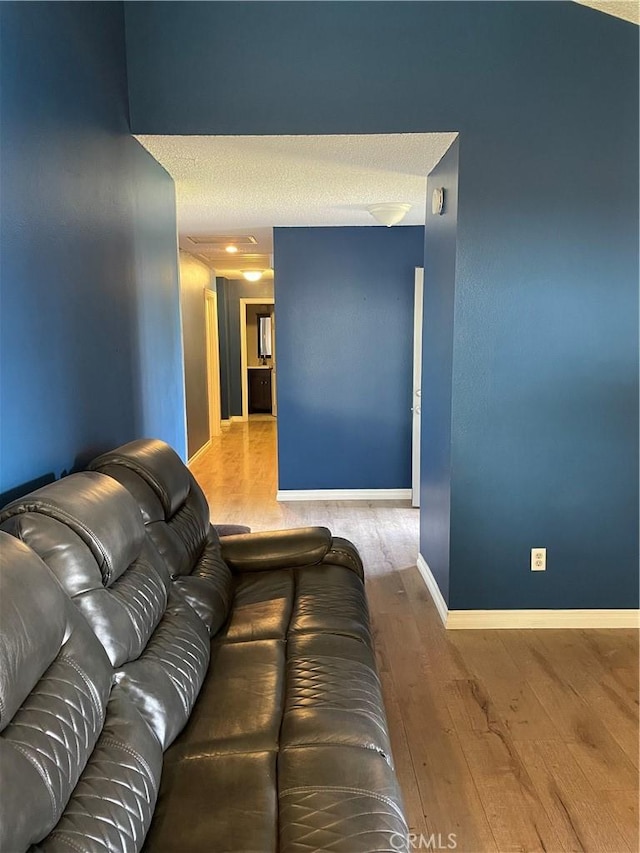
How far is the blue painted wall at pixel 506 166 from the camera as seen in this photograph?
8.88 ft

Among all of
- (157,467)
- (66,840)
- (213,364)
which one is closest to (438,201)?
(157,467)

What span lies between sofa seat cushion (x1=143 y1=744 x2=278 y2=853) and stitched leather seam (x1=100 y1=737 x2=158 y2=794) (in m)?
0.06

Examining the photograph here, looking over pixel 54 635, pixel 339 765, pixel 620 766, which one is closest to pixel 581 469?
pixel 620 766

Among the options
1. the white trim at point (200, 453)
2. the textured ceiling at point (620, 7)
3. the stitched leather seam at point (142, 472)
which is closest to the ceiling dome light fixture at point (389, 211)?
the textured ceiling at point (620, 7)

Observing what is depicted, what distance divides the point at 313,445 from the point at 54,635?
14.2 ft

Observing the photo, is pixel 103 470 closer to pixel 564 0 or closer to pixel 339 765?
pixel 339 765

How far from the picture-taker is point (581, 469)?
296 cm

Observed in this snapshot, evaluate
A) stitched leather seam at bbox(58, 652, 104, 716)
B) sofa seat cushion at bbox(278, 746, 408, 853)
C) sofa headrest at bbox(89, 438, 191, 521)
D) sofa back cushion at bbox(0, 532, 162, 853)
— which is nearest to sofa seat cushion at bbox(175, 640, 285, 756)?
sofa seat cushion at bbox(278, 746, 408, 853)

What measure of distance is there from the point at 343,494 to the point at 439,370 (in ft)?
8.08

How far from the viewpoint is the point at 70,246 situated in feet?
6.70

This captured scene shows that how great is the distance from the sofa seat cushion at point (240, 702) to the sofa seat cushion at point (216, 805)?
1.5 inches

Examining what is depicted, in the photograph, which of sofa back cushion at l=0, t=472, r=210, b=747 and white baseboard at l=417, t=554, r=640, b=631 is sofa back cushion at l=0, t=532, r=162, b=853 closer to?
sofa back cushion at l=0, t=472, r=210, b=747

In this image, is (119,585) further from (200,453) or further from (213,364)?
(213,364)

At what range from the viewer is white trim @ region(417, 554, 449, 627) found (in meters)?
3.09
